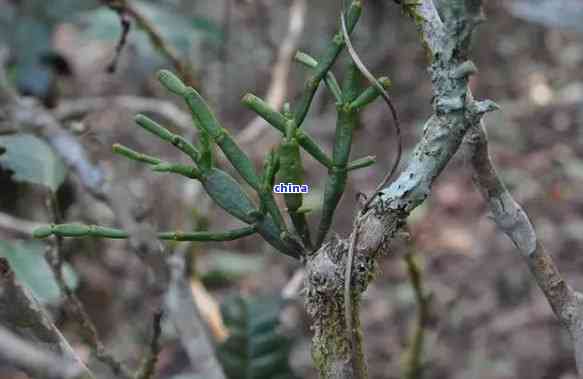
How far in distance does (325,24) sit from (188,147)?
227 centimetres

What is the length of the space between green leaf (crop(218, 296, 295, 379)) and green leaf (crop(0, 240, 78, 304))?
21 cm

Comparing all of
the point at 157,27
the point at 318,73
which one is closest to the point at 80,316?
the point at 318,73

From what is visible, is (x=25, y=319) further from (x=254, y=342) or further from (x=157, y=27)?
(x=157, y=27)

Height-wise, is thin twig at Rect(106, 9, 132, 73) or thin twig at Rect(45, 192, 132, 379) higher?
thin twig at Rect(106, 9, 132, 73)

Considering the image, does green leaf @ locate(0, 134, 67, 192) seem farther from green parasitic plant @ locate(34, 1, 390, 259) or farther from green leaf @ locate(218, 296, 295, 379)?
green parasitic plant @ locate(34, 1, 390, 259)

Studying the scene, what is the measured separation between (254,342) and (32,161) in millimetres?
371

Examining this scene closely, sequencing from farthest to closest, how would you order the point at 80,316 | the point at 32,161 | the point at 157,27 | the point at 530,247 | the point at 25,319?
1. the point at 157,27
2. the point at 32,161
3. the point at 80,316
4. the point at 530,247
5. the point at 25,319

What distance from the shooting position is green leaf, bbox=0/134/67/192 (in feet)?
3.38

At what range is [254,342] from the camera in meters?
1.08

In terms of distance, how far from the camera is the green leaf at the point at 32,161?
1.03m

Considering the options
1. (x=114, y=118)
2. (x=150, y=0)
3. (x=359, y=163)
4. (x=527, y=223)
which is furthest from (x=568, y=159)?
(x=359, y=163)

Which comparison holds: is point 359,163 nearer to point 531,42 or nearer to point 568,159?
point 568,159

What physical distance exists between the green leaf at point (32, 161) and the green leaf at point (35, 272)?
0.37 feet

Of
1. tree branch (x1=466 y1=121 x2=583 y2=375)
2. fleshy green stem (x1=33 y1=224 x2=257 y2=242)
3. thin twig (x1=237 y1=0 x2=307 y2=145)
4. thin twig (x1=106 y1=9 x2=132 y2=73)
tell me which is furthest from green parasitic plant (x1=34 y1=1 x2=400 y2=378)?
thin twig (x1=237 y1=0 x2=307 y2=145)
